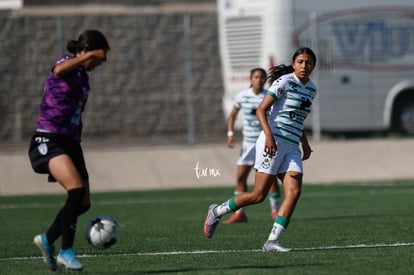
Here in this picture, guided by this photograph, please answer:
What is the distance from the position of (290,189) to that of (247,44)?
16.9 metres

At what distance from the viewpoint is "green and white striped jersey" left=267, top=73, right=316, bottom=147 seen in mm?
11711

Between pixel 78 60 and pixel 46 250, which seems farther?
pixel 46 250

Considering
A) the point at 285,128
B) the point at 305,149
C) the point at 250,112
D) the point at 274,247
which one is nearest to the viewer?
the point at 274,247

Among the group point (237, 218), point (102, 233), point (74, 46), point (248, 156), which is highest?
point (74, 46)

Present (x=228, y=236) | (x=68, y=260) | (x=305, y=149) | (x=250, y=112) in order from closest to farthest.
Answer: (x=68, y=260), (x=305, y=149), (x=228, y=236), (x=250, y=112)

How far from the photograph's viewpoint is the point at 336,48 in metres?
28.2

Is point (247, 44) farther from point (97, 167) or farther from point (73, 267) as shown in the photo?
point (73, 267)

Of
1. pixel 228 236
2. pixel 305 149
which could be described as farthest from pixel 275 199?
pixel 305 149

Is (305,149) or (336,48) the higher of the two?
(305,149)

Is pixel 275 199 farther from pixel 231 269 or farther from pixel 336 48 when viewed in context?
pixel 336 48

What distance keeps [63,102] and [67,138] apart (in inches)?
12.8

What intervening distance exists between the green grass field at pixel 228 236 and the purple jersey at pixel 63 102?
129 centimetres


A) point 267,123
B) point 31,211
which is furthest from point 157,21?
point 267,123

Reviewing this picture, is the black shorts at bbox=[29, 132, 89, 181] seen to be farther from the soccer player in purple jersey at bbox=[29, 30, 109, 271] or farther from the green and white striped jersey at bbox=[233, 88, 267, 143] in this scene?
the green and white striped jersey at bbox=[233, 88, 267, 143]
